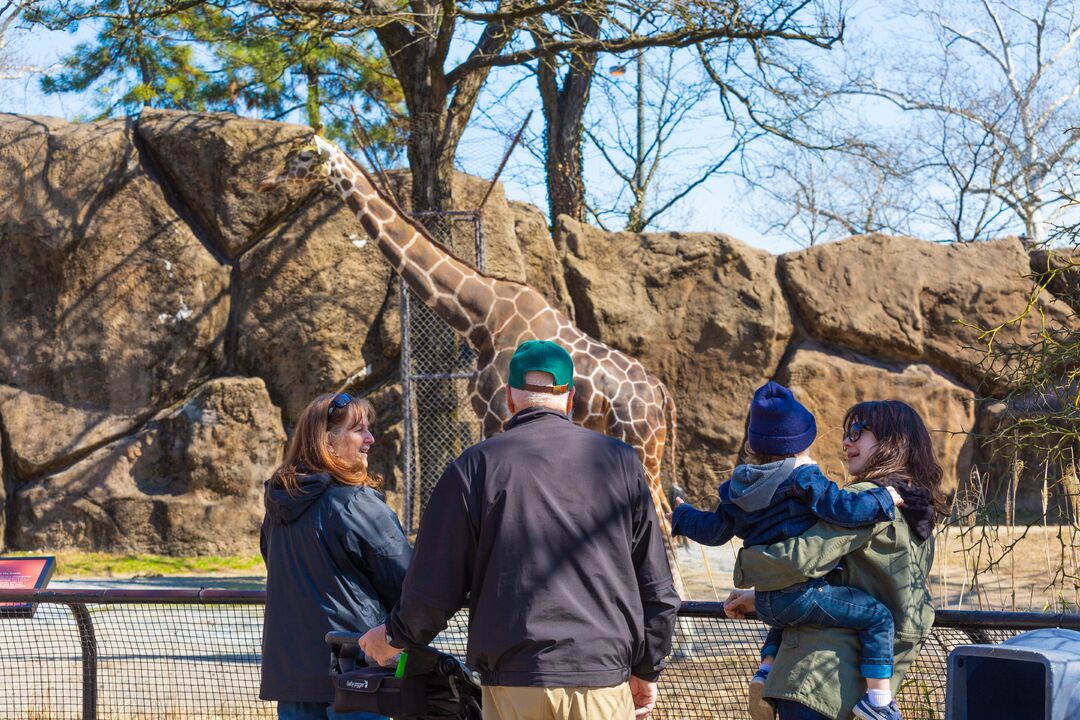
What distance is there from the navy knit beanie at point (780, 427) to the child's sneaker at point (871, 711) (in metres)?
0.64

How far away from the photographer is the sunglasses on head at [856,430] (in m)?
3.21

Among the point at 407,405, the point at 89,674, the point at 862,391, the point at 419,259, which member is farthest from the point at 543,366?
the point at 862,391

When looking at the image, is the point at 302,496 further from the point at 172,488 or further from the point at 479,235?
the point at 172,488

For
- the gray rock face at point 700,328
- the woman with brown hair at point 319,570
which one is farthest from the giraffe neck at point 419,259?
the woman with brown hair at point 319,570

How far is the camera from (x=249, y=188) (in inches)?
438

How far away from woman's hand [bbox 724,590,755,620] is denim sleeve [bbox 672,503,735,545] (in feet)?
0.80

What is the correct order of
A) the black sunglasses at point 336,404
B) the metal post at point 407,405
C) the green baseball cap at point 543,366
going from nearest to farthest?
the green baseball cap at point 543,366, the black sunglasses at point 336,404, the metal post at point 407,405

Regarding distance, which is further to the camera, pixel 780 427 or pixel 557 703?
pixel 780 427

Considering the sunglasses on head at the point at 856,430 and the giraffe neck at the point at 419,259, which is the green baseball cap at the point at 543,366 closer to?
the sunglasses on head at the point at 856,430

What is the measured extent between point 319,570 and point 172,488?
792 centimetres

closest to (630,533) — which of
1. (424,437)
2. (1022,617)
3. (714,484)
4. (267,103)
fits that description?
(1022,617)

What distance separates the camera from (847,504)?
9.66 ft

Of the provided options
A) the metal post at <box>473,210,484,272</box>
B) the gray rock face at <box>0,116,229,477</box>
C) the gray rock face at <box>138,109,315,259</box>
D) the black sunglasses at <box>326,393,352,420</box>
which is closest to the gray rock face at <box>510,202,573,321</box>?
the metal post at <box>473,210,484,272</box>

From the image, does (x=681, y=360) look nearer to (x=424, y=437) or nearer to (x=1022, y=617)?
(x=424, y=437)
